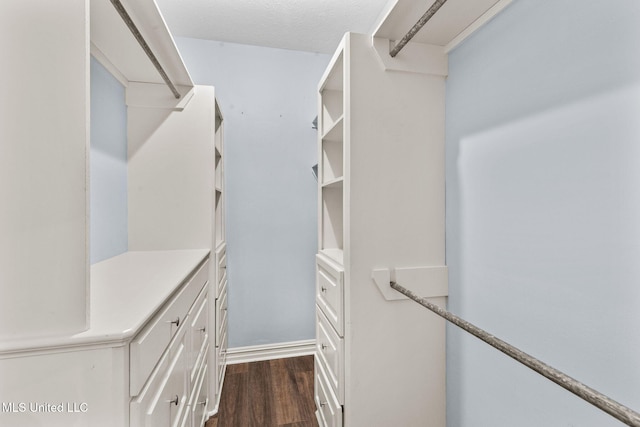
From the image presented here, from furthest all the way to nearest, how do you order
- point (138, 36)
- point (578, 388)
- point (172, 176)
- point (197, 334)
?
point (172, 176) → point (197, 334) → point (138, 36) → point (578, 388)

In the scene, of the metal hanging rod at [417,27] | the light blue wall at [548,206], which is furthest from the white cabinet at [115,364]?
the metal hanging rod at [417,27]

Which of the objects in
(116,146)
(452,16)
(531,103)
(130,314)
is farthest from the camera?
(116,146)

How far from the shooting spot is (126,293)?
3.09 feet

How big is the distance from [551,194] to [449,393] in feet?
3.21

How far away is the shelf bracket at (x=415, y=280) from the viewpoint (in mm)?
1262

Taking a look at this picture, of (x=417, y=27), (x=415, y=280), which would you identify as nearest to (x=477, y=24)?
(x=417, y=27)

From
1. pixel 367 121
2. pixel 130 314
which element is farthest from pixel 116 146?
pixel 367 121

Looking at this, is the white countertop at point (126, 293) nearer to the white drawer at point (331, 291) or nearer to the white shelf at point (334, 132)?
the white drawer at point (331, 291)

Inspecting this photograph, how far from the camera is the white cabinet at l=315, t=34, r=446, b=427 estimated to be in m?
1.24

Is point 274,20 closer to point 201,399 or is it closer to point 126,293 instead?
point 126,293

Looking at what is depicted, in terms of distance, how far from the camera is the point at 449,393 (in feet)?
4.27

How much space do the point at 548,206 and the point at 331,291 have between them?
94 cm

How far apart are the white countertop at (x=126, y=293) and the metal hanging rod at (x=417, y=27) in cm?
126

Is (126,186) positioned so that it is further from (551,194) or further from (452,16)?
(551,194)
